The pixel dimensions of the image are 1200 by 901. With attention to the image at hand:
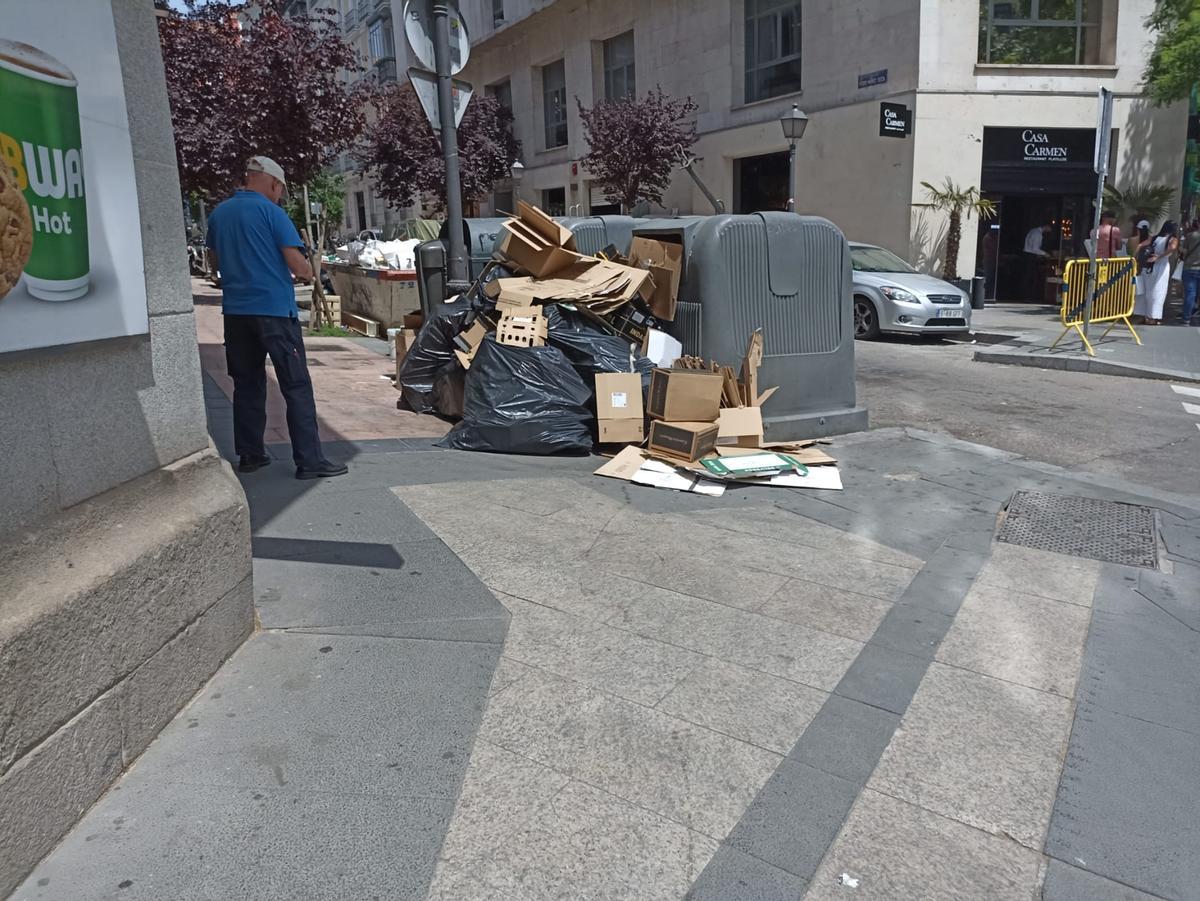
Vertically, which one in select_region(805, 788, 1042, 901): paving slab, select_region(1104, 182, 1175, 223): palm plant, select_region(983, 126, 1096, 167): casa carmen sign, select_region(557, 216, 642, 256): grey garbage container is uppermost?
select_region(983, 126, 1096, 167): casa carmen sign

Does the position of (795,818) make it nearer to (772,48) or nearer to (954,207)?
(954,207)

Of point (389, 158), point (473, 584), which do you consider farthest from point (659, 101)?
point (473, 584)

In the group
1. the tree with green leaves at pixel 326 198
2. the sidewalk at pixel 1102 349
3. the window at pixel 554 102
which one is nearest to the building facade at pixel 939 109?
the sidewalk at pixel 1102 349

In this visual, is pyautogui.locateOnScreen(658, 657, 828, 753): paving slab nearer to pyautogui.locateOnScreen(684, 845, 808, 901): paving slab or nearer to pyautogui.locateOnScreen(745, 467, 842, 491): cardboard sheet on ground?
pyautogui.locateOnScreen(684, 845, 808, 901): paving slab

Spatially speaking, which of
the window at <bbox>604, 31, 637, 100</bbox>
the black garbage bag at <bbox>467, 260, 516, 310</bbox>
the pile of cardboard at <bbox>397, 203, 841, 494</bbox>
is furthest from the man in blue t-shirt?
the window at <bbox>604, 31, 637, 100</bbox>

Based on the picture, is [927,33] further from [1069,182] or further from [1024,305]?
[1024,305]

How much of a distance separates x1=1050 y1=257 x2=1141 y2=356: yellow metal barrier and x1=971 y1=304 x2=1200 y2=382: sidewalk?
324 millimetres

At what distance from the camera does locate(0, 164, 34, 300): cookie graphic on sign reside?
2.29 m

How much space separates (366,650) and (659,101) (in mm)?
22395

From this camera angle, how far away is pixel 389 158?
28359 mm

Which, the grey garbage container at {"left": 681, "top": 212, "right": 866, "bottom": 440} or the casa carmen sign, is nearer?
the grey garbage container at {"left": 681, "top": 212, "right": 866, "bottom": 440}

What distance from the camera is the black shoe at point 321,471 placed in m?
5.38

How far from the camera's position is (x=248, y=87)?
16984mm

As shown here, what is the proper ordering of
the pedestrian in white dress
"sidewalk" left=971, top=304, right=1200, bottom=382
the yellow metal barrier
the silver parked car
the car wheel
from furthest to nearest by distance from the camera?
the car wheel
the pedestrian in white dress
the silver parked car
the yellow metal barrier
"sidewalk" left=971, top=304, right=1200, bottom=382
